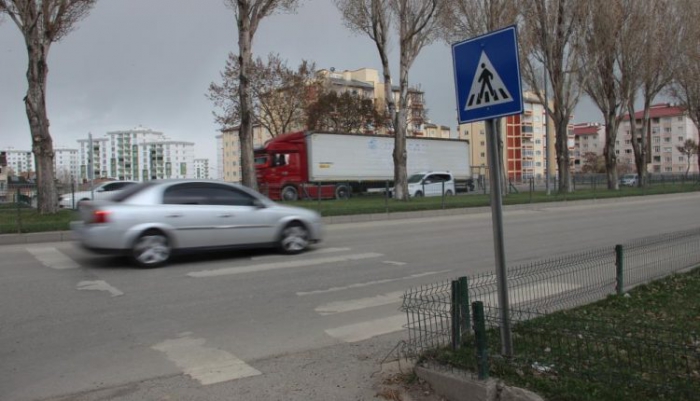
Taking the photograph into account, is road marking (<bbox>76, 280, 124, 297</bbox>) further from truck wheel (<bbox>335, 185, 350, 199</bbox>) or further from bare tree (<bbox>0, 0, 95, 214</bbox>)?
truck wheel (<bbox>335, 185, 350, 199</bbox>)

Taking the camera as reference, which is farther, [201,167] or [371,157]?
[201,167]

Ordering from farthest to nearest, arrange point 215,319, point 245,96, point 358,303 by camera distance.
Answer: point 245,96, point 358,303, point 215,319

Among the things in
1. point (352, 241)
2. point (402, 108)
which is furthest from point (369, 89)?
point (352, 241)

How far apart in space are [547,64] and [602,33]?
500cm

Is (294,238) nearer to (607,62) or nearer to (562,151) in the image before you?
(562,151)

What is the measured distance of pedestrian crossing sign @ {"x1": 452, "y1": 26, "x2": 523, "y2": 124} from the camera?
382 centimetres

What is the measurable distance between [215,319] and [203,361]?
1408 mm

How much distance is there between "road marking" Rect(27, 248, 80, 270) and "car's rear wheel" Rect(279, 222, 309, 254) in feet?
12.2

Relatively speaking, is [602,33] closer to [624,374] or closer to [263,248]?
[263,248]

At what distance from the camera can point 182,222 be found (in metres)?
9.59

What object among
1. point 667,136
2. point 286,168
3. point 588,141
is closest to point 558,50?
point 286,168

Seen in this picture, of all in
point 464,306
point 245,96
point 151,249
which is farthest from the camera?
point 245,96

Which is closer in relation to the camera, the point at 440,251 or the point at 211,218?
the point at 211,218

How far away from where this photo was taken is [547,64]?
1316 inches
